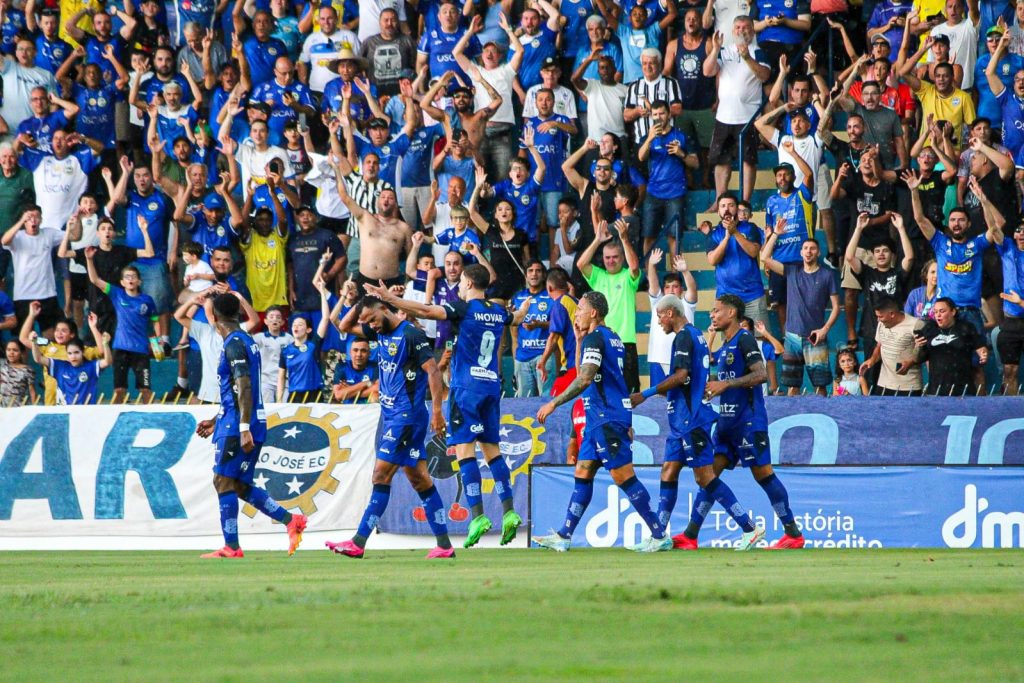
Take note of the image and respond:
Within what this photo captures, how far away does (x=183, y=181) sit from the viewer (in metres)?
21.4

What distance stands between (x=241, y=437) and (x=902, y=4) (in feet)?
39.7

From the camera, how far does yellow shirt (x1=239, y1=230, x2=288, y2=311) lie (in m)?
20.0

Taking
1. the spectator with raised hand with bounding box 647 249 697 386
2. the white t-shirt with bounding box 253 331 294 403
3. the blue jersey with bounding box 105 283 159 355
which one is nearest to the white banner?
the white t-shirt with bounding box 253 331 294 403

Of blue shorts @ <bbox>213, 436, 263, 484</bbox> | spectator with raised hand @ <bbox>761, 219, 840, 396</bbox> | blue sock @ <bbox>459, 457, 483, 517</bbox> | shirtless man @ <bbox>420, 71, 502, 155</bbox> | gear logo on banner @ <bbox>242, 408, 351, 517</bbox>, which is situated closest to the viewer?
blue shorts @ <bbox>213, 436, 263, 484</bbox>

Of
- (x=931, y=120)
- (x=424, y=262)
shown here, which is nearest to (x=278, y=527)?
(x=424, y=262)

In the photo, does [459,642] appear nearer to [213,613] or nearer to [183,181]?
[213,613]

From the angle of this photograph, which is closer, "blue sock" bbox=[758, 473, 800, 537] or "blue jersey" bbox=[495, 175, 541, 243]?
"blue sock" bbox=[758, 473, 800, 537]

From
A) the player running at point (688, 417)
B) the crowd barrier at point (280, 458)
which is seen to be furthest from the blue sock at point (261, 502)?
the crowd barrier at point (280, 458)

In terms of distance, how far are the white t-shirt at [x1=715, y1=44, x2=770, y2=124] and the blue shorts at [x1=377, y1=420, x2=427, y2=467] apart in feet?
29.8

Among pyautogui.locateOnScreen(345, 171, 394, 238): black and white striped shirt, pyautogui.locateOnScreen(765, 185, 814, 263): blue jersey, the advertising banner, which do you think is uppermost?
pyautogui.locateOnScreen(345, 171, 394, 238): black and white striped shirt

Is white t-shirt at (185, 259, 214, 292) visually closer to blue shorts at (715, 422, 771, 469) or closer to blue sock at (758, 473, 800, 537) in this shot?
blue shorts at (715, 422, 771, 469)

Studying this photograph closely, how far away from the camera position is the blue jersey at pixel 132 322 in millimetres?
19453

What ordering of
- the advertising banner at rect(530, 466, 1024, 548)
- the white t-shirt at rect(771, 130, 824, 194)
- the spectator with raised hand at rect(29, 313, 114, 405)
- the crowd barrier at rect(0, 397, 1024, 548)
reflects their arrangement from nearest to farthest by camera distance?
the advertising banner at rect(530, 466, 1024, 548) < the crowd barrier at rect(0, 397, 1024, 548) < the white t-shirt at rect(771, 130, 824, 194) < the spectator with raised hand at rect(29, 313, 114, 405)

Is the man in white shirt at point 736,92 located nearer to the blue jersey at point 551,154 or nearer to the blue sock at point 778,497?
the blue jersey at point 551,154
